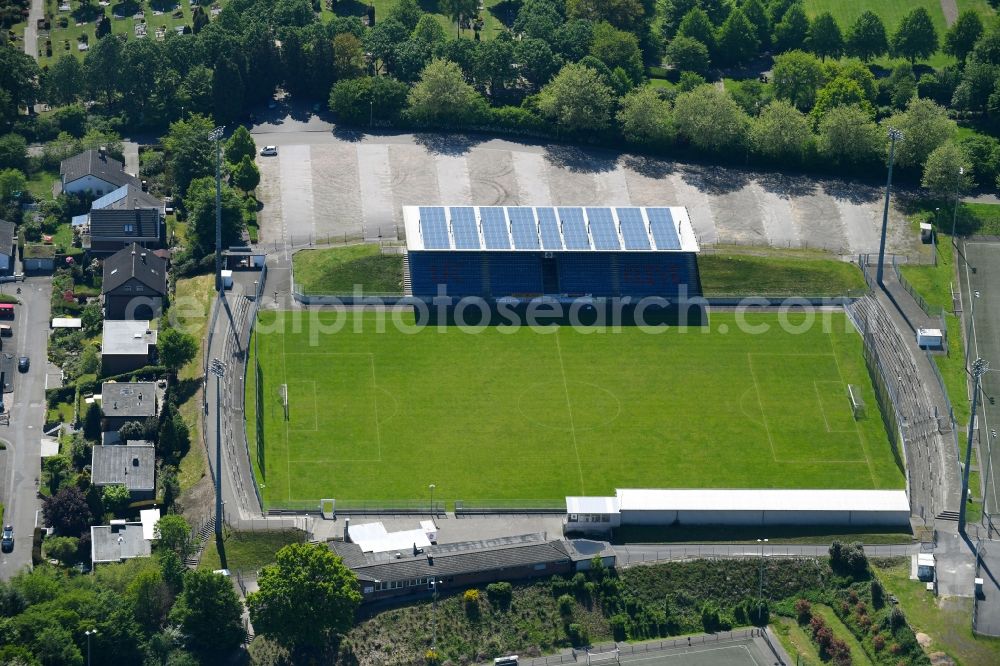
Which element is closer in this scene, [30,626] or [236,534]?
[30,626]

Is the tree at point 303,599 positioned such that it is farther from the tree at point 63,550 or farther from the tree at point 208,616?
the tree at point 63,550

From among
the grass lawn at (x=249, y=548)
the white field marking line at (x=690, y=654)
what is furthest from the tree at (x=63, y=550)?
Result: the white field marking line at (x=690, y=654)

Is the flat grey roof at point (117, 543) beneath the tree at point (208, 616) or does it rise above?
above

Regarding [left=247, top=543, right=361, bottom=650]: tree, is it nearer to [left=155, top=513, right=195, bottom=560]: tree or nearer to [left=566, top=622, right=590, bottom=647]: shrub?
[left=155, top=513, right=195, bottom=560]: tree

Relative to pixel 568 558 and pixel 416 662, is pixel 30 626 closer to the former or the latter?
pixel 416 662

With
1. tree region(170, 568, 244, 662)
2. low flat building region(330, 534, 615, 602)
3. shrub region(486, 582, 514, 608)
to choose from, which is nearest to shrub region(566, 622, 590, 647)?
shrub region(486, 582, 514, 608)

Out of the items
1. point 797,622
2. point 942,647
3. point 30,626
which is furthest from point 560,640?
point 30,626
